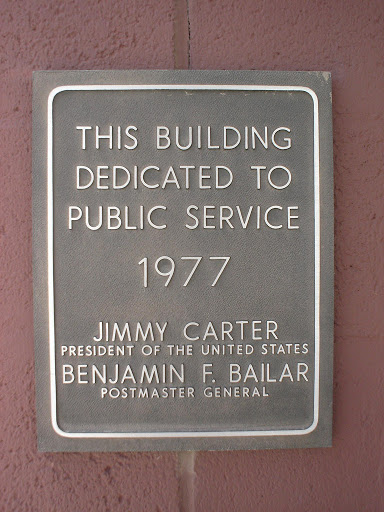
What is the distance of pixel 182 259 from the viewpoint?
112 cm

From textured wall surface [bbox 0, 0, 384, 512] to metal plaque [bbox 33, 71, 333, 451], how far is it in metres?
0.08

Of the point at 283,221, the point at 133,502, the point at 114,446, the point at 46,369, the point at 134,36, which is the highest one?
the point at 134,36

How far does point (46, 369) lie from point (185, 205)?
23.8 inches

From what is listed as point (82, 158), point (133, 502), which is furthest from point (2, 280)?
point (133, 502)

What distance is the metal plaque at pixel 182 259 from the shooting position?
111 cm

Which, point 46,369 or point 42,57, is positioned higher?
point 42,57

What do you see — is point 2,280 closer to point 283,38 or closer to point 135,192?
point 135,192

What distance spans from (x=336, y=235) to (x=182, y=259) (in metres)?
0.46

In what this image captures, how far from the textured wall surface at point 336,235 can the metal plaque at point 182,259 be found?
8 cm

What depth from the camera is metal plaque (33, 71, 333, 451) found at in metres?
1.11

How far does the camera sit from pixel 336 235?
46.3 inches

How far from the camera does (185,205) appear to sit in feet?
3.66

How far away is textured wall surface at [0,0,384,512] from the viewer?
114 centimetres

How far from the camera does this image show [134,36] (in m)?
1.15
